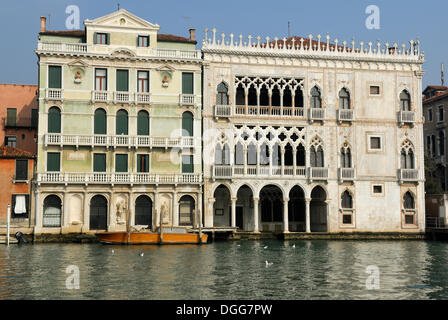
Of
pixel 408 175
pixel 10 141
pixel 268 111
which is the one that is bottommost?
pixel 408 175

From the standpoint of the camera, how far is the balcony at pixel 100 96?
128 feet

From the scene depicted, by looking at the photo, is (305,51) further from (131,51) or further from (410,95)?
(131,51)

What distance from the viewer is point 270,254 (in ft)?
98.0

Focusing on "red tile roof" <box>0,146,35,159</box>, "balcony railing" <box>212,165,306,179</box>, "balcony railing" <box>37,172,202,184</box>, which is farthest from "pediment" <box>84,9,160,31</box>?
"balcony railing" <box>212,165,306,179</box>

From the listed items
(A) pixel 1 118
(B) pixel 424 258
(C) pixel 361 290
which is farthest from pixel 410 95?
(A) pixel 1 118

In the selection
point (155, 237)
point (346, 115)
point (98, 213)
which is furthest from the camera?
point (346, 115)

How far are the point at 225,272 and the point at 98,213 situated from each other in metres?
18.1

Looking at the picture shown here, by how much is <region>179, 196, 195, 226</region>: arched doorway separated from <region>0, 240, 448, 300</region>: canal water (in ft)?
19.8

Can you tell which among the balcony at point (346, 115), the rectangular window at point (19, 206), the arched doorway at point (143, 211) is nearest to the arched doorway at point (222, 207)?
the arched doorway at point (143, 211)

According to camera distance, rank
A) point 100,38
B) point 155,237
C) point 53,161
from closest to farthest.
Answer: point 155,237
point 53,161
point 100,38

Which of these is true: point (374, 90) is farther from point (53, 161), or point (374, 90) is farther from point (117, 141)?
point (53, 161)

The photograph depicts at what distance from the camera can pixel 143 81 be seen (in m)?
40.2

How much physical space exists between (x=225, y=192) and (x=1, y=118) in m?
18.8

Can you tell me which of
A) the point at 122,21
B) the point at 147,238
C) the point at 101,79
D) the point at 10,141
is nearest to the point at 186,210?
the point at 147,238
